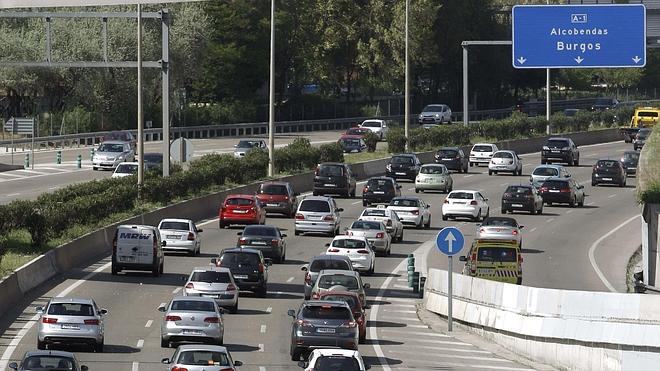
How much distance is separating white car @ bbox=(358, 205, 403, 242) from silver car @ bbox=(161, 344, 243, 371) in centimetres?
2876

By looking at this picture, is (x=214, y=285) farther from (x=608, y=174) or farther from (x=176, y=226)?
(x=608, y=174)

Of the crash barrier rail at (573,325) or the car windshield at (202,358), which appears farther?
the crash barrier rail at (573,325)

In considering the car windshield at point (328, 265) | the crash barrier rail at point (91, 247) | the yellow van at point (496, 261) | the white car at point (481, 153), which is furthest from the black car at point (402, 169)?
the car windshield at point (328, 265)

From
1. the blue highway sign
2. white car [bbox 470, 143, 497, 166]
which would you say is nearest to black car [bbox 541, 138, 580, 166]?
white car [bbox 470, 143, 497, 166]

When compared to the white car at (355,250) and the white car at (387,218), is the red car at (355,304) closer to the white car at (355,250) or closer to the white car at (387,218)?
the white car at (355,250)

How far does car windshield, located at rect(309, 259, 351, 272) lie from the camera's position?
43.1m

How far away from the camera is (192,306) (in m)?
34.3

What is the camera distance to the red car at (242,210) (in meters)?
60.1

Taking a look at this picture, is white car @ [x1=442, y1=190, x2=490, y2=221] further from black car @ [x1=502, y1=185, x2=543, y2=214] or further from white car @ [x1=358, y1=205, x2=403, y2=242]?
white car @ [x1=358, y1=205, x2=403, y2=242]

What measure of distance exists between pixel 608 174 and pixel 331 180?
16.9m

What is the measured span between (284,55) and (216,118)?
42.6ft

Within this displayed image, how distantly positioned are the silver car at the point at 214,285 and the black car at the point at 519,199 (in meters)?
29.1

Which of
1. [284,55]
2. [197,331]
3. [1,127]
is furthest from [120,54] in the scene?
[197,331]

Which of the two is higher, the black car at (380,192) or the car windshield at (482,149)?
the car windshield at (482,149)
